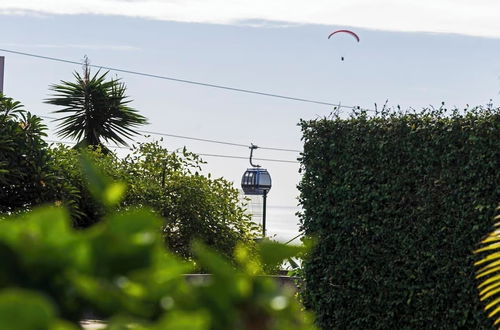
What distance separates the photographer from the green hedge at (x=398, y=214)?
30.5 ft

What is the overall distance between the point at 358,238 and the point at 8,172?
4.91 meters

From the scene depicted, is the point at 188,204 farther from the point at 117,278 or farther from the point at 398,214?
the point at 117,278

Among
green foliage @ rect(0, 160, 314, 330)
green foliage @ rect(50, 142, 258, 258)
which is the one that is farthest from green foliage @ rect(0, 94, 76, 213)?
green foliage @ rect(0, 160, 314, 330)

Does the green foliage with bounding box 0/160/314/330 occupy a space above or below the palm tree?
below

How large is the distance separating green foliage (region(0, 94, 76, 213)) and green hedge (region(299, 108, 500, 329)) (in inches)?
162

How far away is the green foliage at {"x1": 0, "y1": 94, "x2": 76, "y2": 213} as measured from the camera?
40.3 feet

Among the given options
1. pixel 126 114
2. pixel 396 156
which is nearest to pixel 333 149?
pixel 396 156

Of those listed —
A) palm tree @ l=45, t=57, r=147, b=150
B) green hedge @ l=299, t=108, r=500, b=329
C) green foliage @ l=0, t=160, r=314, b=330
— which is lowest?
green foliage @ l=0, t=160, r=314, b=330

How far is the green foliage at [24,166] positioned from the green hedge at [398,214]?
4.12m

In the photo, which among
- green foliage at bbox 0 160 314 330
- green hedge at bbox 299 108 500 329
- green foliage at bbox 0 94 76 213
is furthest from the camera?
green foliage at bbox 0 94 76 213

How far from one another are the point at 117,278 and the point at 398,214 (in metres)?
8.99

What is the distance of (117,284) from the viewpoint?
97 cm

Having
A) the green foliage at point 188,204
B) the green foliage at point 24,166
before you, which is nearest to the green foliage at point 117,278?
the green foliage at point 24,166

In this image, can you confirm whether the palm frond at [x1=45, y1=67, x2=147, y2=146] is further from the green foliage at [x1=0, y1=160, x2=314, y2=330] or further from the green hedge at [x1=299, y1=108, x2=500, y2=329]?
the green foliage at [x1=0, y1=160, x2=314, y2=330]
